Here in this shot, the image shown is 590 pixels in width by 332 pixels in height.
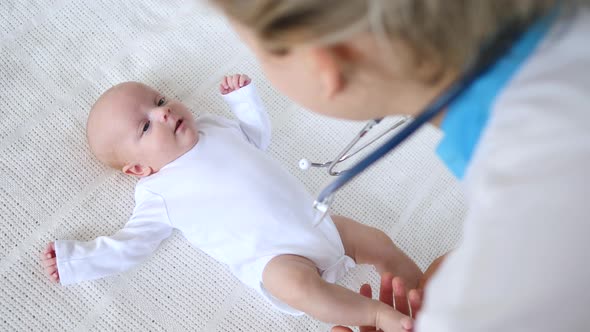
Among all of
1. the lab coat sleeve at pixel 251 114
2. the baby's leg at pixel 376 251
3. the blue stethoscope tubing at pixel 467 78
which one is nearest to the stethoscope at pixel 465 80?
the blue stethoscope tubing at pixel 467 78

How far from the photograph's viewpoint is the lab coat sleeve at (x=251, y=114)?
1.24 m

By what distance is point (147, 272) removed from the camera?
1.18 m

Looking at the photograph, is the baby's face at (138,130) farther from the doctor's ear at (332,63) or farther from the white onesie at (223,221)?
the doctor's ear at (332,63)

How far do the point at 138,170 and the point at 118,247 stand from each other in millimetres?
179

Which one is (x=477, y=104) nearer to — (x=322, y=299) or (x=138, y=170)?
(x=322, y=299)

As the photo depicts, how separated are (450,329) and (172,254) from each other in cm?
81

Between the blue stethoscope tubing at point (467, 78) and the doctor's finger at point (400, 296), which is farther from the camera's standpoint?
the doctor's finger at point (400, 296)

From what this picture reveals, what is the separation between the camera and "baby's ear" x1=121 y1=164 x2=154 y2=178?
3.87ft

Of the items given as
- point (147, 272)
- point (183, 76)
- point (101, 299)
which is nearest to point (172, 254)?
point (147, 272)

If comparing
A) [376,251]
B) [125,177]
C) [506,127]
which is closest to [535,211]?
[506,127]

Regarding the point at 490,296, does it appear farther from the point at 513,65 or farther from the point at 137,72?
the point at 137,72

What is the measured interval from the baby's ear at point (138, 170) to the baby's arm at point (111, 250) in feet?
0.18

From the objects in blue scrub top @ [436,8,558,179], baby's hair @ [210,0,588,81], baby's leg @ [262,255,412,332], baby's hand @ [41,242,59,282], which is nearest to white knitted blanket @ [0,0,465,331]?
baby's hand @ [41,242,59,282]

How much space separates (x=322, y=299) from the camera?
1014 millimetres
